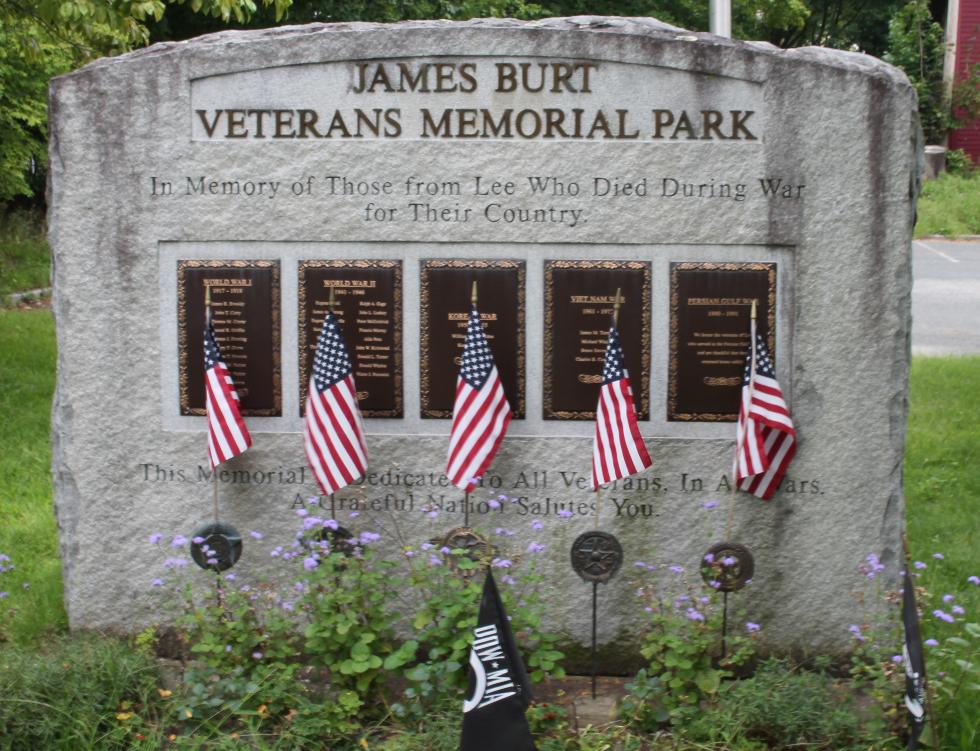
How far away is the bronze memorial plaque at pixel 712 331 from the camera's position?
5.13m

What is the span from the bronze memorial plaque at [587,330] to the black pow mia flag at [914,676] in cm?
152

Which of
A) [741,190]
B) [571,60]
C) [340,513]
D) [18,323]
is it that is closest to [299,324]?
[340,513]

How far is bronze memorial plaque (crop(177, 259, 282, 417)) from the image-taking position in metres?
5.30

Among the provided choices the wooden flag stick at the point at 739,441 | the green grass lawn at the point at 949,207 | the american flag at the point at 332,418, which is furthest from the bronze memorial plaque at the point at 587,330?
the green grass lawn at the point at 949,207

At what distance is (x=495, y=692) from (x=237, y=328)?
2.10 meters

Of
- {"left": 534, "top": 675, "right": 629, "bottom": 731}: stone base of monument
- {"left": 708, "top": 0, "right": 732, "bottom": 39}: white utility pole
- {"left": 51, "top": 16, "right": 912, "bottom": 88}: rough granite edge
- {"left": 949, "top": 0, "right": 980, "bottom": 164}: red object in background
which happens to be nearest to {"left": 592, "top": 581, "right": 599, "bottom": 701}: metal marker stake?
{"left": 534, "top": 675, "right": 629, "bottom": 731}: stone base of monument

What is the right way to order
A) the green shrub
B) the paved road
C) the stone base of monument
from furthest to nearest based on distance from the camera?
the paved road
the stone base of monument
the green shrub

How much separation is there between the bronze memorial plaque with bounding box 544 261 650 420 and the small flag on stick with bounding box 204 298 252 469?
1280 millimetres

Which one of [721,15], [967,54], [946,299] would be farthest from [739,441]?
[967,54]

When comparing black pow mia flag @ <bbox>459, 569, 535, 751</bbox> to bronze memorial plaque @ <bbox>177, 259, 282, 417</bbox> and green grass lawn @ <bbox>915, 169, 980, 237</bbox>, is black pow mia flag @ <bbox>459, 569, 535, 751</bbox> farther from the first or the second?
green grass lawn @ <bbox>915, 169, 980, 237</bbox>

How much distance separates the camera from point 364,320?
5273mm

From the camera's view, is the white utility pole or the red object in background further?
the red object in background

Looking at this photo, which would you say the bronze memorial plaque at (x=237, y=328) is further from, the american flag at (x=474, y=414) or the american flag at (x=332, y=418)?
the american flag at (x=474, y=414)

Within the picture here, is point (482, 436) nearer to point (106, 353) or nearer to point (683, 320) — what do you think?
point (683, 320)
